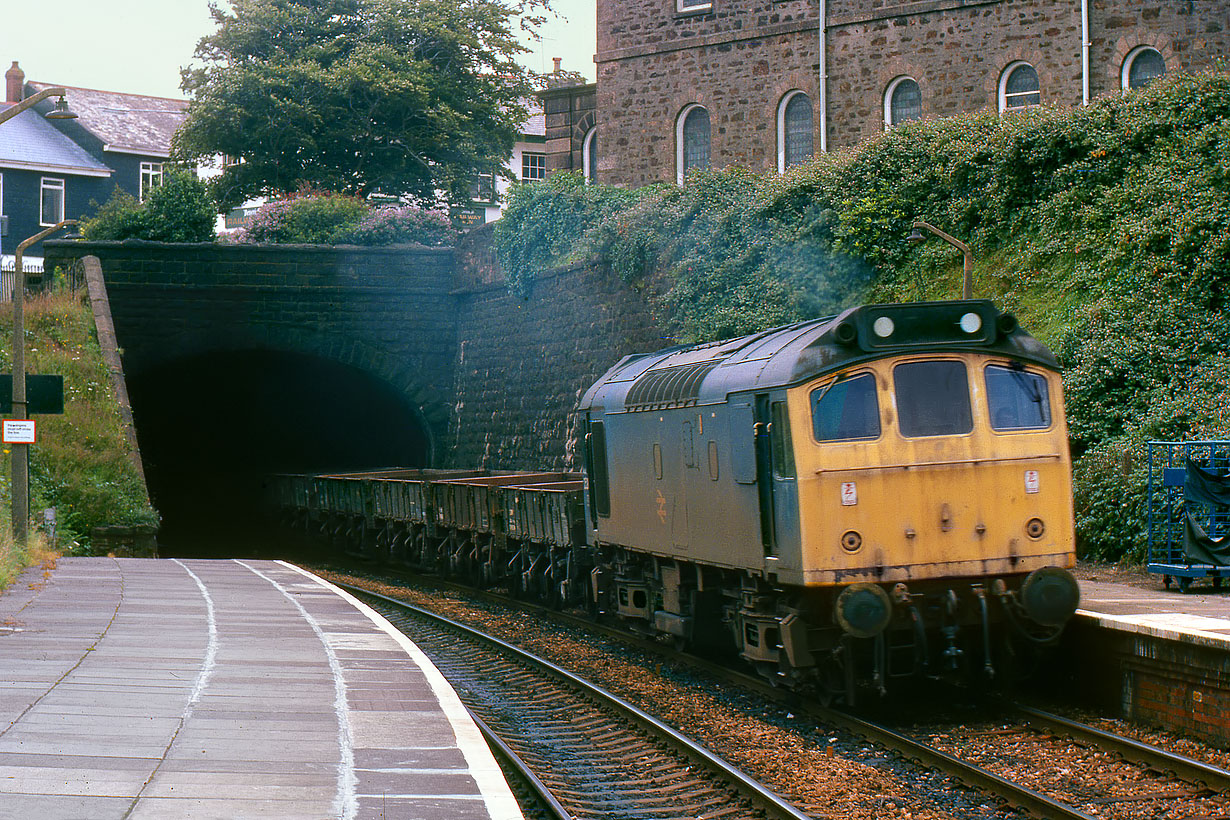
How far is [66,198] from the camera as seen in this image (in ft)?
185

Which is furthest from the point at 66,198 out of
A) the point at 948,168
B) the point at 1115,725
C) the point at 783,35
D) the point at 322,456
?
the point at 1115,725

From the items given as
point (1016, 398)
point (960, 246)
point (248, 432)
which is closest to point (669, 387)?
point (1016, 398)

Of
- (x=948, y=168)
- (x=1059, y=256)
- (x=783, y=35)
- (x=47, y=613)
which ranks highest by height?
(x=783, y=35)

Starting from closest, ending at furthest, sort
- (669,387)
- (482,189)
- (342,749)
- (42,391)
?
(342,749) → (669,387) → (42,391) → (482,189)

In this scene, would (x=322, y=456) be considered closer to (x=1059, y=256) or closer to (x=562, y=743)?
(x=1059, y=256)

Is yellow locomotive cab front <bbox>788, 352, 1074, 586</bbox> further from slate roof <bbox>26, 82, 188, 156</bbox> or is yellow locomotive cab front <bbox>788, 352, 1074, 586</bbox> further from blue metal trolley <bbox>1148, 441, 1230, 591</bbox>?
slate roof <bbox>26, 82, 188, 156</bbox>

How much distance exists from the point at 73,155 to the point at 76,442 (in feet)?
105

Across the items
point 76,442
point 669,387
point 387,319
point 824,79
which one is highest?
point 824,79

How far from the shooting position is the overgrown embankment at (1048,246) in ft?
57.5

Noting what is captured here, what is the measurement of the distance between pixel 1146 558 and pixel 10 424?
1580cm

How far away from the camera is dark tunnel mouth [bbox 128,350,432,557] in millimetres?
37312

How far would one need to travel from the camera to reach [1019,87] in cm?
2912

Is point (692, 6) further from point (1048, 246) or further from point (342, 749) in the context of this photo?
point (342, 749)

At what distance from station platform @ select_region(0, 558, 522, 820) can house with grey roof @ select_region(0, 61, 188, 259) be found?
4206 centimetres
